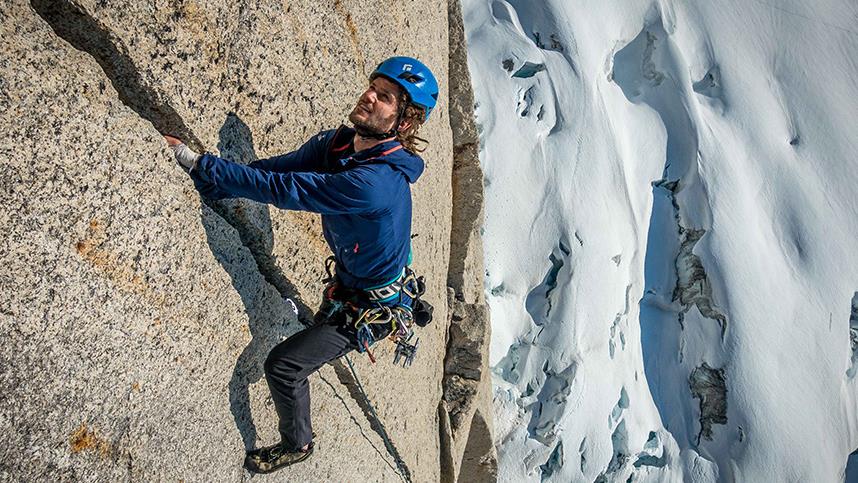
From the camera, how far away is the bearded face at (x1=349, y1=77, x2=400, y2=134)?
Result: 342cm

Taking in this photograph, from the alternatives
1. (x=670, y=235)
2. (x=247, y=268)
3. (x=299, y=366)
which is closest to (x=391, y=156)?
(x=247, y=268)

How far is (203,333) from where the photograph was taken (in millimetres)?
3299

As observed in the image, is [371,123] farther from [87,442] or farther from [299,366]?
[87,442]

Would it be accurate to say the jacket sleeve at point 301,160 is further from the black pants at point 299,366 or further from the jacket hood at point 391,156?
the black pants at point 299,366

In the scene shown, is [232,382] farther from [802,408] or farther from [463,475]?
[802,408]

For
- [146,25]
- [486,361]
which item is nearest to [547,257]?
[486,361]

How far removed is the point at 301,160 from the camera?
3.63 metres

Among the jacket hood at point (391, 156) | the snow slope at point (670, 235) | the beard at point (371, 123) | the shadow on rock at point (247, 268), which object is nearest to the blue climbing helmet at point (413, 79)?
the beard at point (371, 123)

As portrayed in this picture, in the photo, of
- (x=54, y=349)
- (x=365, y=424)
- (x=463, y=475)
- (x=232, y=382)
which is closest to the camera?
(x=54, y=349)

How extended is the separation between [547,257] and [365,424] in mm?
7381

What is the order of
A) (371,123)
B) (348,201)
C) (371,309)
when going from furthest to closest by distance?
(371,309), (371,123), (348,201)

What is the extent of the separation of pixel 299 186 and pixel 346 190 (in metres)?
0.22

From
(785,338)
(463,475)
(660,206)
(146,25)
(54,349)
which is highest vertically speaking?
(146,25)

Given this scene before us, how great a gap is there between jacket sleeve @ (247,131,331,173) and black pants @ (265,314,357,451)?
3.00ft
